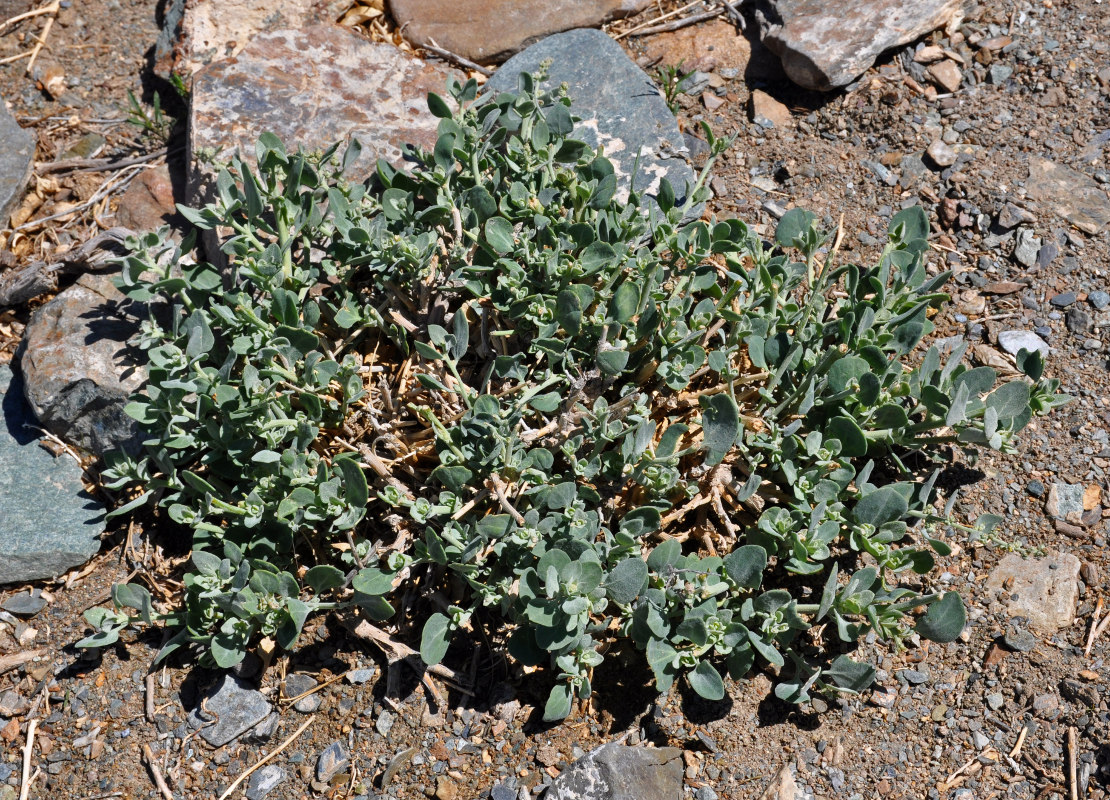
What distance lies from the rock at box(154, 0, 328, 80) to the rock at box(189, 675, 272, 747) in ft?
8.58

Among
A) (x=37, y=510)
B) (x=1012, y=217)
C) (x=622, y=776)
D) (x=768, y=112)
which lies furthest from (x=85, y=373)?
(x=1012, y=217)

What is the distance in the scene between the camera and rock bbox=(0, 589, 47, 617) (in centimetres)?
306

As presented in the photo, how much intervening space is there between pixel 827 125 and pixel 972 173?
24.2 inches

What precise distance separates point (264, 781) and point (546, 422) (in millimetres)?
1361

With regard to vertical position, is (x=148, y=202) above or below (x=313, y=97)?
below

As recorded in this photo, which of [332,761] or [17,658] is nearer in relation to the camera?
[332,761]

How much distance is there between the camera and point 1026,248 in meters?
3.38

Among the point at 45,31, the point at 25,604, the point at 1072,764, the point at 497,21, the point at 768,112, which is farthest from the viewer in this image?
the point at 45,31

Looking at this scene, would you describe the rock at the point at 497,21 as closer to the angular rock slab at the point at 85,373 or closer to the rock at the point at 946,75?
the rock at the point at 946,75

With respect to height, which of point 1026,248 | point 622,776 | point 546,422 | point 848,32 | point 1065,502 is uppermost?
point 848,32

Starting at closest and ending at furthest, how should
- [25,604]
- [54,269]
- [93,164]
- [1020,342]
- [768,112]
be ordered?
1. [25,604]
2. [1020,342]
3. [54,269]
4. [768,112]
5. [93,164]

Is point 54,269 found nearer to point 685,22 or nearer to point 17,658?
point 17,658

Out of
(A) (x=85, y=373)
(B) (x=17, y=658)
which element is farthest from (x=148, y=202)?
(B) (x=17, y=658)

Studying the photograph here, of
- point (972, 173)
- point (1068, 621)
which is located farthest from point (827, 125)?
point (1068, 621)
